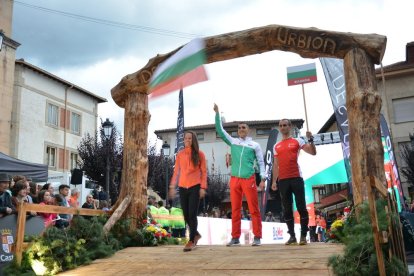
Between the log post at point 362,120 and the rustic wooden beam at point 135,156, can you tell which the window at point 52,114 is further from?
the log post at point 362,120

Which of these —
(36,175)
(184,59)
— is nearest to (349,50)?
(184,59)

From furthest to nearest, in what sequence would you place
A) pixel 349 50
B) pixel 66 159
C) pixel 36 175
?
pixel 66 159
pixel 36 175
pixel 349 50

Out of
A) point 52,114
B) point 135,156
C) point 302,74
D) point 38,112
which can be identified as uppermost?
point 52,114

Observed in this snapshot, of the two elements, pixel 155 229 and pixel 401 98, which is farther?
pixel 401 98

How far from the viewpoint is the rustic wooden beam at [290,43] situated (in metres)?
6.63

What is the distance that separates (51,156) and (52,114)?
10.4 feet

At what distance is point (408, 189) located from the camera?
30062 mm

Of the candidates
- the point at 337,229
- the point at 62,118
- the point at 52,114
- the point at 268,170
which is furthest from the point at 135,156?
the point at 62,118

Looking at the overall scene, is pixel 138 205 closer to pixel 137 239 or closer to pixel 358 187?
pixel 137 239

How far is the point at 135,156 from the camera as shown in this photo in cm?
791

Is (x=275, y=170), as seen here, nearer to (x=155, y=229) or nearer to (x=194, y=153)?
(x=194, y=153)

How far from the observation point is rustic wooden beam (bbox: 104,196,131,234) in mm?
7075

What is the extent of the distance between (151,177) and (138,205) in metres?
16.5

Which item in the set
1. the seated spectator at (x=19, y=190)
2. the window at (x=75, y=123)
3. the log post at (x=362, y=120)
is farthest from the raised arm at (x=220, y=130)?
the window at (x=75, y=123)
